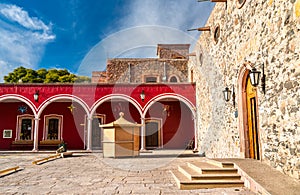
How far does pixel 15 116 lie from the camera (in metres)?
14.8

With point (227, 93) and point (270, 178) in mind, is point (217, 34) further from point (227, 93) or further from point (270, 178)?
point (270, 178)

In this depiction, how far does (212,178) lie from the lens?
5.03 metres

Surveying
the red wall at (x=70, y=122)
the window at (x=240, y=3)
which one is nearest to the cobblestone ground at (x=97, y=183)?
the window at (x=240, y=3)

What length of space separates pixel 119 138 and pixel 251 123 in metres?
5.14

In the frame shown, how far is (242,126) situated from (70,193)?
458 cm

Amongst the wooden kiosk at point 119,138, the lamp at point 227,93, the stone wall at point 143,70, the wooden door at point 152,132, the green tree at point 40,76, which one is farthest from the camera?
the green tree at point 40,76

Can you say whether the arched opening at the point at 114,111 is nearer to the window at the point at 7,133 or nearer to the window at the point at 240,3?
the window at the point at 7,133

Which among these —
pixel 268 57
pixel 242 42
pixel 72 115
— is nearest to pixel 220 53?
pixel 242 42

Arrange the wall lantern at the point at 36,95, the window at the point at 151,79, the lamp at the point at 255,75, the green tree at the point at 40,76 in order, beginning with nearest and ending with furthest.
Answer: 1. the lamp at the point at 255,75
2. the wall lantern at the point at 36,95
3. the window at the point at 151,79
4. the green tree at the point at 40,76

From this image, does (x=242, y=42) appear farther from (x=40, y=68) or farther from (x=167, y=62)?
(x=40, y=68)

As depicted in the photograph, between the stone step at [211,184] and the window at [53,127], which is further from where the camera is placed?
the window at [53,127]

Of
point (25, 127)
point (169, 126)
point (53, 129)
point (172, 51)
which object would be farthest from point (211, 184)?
point (172, 51)

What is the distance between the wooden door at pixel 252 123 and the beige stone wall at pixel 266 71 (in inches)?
8.3

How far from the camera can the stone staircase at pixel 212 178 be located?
15.9 feet
